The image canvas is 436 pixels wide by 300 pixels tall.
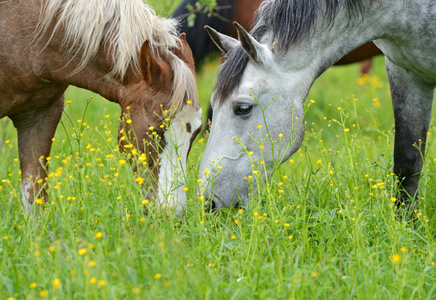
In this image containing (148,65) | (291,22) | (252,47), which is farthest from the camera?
(148,65)

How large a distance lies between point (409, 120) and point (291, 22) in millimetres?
1257

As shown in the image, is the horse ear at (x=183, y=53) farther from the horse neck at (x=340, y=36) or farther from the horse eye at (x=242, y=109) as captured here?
the horse neck at (x=340, y=36)

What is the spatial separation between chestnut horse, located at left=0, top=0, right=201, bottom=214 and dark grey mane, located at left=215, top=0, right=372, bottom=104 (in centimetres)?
29

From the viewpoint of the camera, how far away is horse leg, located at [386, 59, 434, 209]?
13.0 feet

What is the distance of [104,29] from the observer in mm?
3652

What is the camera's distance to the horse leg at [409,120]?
3975 millimetres

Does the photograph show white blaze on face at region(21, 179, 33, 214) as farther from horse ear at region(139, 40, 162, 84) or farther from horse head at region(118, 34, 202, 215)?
horse ear at region(139, 40, 162, 84)

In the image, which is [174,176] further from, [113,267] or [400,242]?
[400,242]

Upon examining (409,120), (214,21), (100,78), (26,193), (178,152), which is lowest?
(26,193)

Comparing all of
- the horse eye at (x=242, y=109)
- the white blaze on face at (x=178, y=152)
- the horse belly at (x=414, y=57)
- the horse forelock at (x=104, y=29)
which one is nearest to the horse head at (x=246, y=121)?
the horse eye at (x=242, y=109)

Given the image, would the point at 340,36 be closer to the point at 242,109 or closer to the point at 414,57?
the point at 414,57

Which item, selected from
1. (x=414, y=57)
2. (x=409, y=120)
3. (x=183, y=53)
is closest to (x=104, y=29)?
(x=183, y=53)

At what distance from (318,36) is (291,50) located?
0.20 metres

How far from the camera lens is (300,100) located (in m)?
3.52
